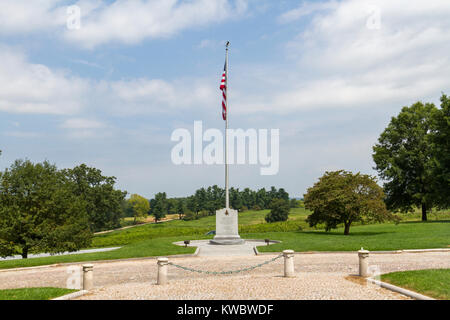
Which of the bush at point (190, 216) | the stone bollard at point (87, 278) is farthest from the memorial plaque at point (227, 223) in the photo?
the bush at point (190, 216)

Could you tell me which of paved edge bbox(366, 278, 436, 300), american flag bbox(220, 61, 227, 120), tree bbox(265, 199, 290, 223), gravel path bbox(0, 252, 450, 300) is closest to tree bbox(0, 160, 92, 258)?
gravel path bbox(0, 252, 450, 300)

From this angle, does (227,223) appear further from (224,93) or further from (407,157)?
(407,157)

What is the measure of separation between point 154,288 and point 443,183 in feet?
130

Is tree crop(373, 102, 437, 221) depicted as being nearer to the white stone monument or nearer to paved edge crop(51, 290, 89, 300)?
the white stone monument

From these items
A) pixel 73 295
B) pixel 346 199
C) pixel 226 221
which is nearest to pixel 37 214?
pixel 226 221

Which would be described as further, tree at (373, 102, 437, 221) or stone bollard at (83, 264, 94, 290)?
tree at (373, 102, 437, 221)

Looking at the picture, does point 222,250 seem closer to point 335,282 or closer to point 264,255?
point 264,255

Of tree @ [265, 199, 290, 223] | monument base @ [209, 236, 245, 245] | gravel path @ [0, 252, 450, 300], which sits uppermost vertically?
gravel path @ [0, 252, 450, 300]

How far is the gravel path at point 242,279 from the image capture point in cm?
971

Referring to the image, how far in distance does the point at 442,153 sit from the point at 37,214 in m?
40.6

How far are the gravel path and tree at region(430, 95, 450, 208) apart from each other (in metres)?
24.5

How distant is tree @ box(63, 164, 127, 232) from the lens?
5881 cm

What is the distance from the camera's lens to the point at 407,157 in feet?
155

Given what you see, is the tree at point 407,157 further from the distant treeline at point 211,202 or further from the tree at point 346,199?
the distant treeline at point 211,202
